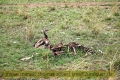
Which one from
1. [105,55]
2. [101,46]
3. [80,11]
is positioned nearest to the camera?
[105,55]

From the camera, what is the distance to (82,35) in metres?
6.23

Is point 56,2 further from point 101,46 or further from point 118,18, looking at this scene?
point 101,46

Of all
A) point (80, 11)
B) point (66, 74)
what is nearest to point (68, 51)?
point (66, 74)

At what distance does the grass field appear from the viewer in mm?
4539

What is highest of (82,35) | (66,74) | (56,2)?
(66,74)

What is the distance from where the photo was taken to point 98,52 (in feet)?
16.6

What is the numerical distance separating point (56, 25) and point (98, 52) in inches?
91.0

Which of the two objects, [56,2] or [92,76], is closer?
[92,76]

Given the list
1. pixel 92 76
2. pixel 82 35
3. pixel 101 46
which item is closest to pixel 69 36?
pixel 82 35

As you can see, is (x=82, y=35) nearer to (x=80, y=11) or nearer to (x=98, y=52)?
(x=98, y=52)

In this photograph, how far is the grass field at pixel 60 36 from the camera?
4.54 metres

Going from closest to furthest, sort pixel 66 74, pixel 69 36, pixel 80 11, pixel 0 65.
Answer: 1. pixel 66 74
2. pixel 0 65
3. pixel 69 36
4. pixel 80 11

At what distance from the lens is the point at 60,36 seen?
6105 mm

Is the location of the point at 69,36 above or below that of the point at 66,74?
below
